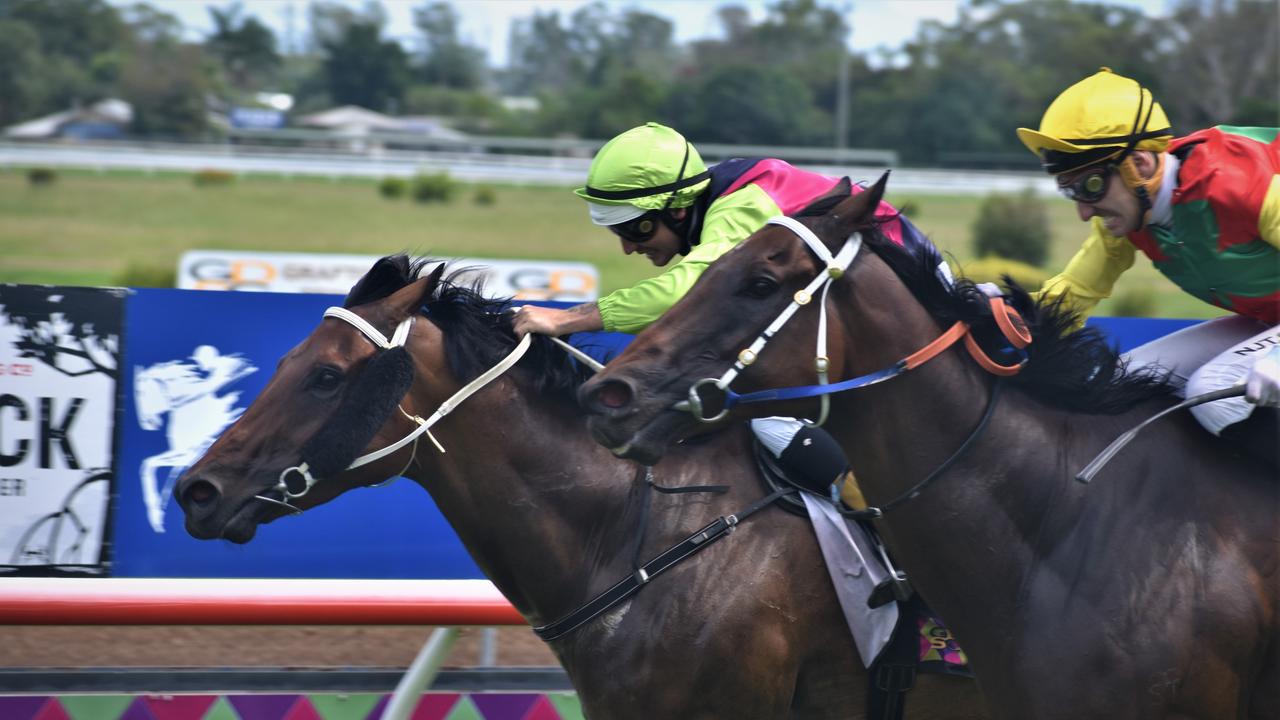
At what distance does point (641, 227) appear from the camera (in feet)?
10.8

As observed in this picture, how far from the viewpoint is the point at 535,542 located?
307 cm

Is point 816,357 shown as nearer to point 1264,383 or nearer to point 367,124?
point 1264,383

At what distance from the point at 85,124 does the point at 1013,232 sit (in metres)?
38.7

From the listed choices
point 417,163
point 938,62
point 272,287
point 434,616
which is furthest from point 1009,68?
point 434,616

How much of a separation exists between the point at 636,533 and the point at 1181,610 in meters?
1.25

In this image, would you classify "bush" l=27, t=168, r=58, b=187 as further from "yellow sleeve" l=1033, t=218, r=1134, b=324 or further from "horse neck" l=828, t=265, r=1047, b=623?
"horse neck" l=828, t=265, r=1047, b=623

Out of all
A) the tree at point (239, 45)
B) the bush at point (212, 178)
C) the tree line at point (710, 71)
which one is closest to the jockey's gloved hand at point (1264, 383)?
the tree line at point (710, 71)

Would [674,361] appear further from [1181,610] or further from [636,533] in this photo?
[1181,610]

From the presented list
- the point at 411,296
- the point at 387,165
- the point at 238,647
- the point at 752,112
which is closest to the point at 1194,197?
the point at 411,296

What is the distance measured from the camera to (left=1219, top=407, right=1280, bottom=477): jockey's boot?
2.62 metres

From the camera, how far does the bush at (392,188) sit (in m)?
31.2

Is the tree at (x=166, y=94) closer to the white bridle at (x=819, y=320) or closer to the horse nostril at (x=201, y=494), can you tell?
the horse nostril at (x=201, y=494)

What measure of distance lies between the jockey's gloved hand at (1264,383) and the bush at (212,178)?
1261 inches

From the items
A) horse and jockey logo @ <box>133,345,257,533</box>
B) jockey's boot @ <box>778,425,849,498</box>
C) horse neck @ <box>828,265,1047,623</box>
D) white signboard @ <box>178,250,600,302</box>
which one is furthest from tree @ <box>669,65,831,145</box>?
horse neck @ <box>828,265,1047,623</box>
